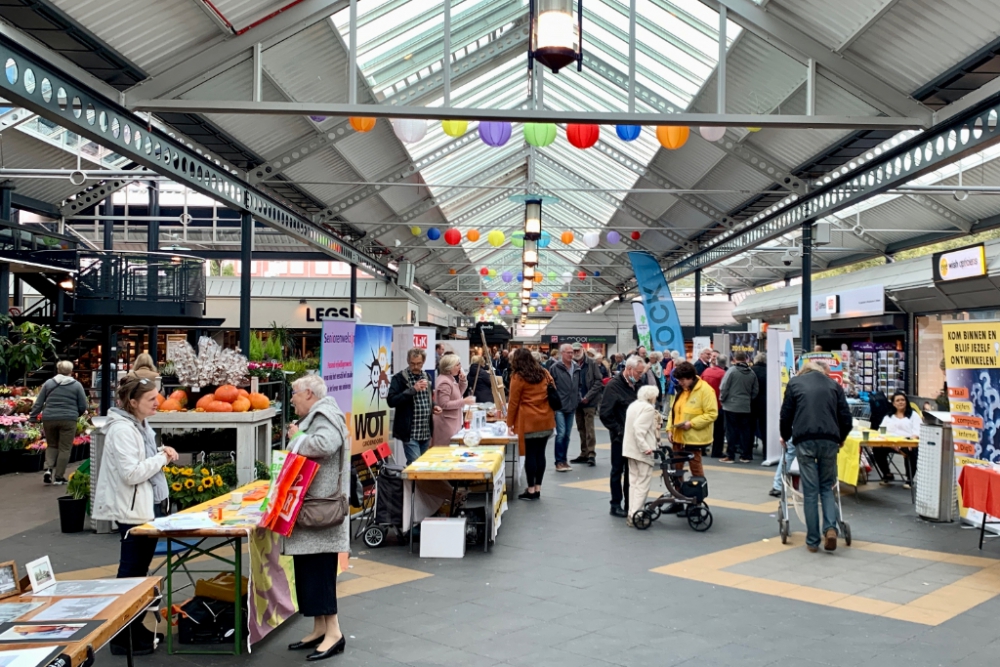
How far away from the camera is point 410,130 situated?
34.3 feet

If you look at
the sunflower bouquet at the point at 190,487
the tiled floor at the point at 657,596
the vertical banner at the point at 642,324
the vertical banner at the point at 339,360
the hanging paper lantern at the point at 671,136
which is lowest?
the tiled floor at the point at 657,596

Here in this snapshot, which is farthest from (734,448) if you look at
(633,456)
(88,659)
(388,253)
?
(388,253)

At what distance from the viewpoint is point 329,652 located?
15.3 ft

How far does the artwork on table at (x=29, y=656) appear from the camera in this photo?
2.64 metres

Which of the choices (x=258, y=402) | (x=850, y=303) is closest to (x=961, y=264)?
(x=850, y=303)

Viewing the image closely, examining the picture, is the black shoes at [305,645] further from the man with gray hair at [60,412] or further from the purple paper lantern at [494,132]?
the purple paper lantern at [494,132]

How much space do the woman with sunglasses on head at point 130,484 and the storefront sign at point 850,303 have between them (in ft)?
55.1

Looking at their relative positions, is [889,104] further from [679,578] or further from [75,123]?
[75,123]

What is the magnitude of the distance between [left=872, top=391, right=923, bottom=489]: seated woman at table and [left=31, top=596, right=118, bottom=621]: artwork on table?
881 cm

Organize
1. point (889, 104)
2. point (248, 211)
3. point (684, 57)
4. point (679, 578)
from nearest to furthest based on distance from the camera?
1. point (679, 578)
2. point (889, 104)
3. point (684, 57)
4. point (248, 211)

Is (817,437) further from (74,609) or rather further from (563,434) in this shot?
(563,434)

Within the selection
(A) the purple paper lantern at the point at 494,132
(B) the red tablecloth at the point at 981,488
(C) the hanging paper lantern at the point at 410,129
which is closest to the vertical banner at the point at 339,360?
(C) the hanging paper lantern at the point at 410,129

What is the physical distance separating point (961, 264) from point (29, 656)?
1581 centimetres

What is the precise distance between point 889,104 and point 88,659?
8.91 m
